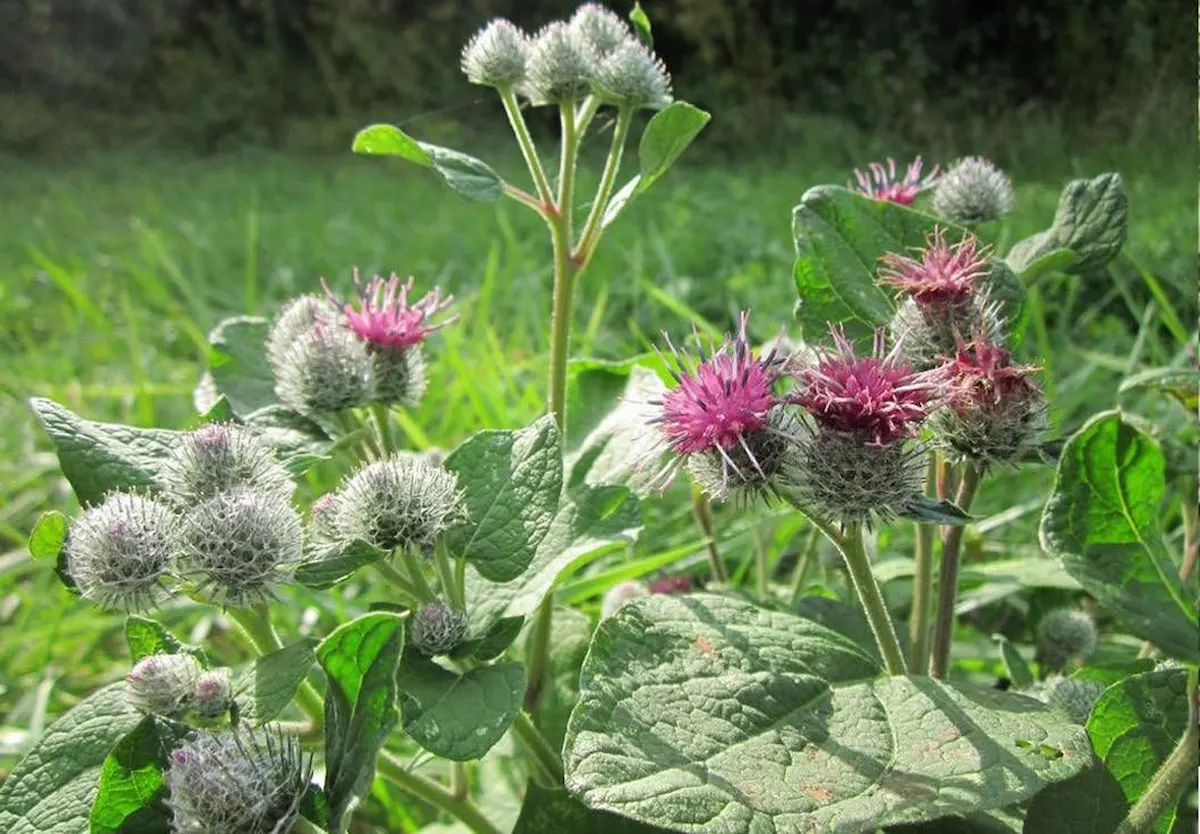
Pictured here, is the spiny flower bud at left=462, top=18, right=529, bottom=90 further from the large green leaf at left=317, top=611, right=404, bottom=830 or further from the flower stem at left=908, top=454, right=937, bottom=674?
the large green leaf at left=317, top=611, right=404, bottom=830

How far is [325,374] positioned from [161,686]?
1.64 ft

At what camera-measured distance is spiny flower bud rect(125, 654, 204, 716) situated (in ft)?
4.30

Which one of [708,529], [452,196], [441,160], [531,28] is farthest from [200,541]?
[452,196]

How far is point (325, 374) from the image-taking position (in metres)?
1.63

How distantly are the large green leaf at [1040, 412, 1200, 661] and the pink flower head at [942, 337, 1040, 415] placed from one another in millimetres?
78

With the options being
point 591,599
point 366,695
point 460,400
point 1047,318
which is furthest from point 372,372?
point 1047,318

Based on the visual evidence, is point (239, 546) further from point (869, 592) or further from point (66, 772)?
point (869, 592)

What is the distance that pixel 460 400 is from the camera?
148 inches

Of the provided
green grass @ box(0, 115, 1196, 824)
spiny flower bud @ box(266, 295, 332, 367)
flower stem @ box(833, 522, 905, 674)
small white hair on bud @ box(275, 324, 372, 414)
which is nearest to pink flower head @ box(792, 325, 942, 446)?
flower stem @ box(833, 522, 905, 674)

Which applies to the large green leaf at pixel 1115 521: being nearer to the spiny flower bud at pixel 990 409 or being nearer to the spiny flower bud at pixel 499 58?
the spiny flower bud at pixel 990 409

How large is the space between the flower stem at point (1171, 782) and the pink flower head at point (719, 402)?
53 cm

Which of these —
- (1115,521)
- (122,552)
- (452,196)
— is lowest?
(452,196)

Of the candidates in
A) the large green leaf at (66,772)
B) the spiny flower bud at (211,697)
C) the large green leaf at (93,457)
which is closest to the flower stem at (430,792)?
the spiny flower bud at (211,697)

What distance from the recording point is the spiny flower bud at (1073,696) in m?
1.47
